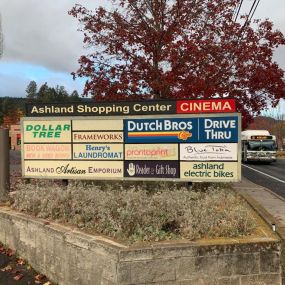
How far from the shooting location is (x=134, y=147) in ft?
28.3

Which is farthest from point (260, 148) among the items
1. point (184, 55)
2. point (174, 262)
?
point (174, 262)

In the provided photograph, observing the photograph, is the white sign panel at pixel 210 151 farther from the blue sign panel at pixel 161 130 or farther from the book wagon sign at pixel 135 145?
the blue sign panel at pixel 161 130

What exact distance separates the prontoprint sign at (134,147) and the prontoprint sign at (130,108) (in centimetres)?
13

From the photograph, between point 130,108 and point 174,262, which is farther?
point 130,108

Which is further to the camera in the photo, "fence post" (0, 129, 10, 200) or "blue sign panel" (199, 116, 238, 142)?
"fence post" (0, 129, 10, 200)

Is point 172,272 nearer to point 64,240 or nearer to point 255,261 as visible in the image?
point 255,261

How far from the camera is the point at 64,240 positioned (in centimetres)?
605

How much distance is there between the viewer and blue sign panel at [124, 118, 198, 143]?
27.3 ft

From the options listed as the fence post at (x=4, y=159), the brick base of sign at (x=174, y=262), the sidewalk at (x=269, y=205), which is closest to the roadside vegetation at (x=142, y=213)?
the brick base of sign at (x=174, y=262)

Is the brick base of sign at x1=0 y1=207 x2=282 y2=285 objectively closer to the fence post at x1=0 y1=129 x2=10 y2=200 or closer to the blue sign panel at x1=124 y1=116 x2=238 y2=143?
the blue sign panel at x1=124 y1=116 x2=238 y2=143

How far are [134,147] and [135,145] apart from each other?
1.6 inches

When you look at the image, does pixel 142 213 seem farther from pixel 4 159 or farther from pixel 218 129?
pixel 4 159

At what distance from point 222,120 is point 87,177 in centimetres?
267

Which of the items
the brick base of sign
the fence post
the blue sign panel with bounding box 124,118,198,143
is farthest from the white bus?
the brick base of sign
